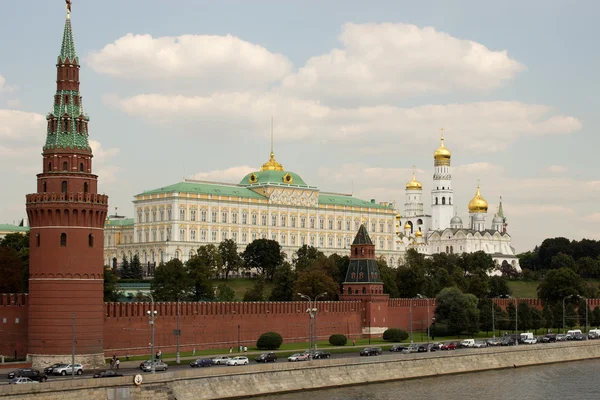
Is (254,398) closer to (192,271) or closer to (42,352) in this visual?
(42,352)

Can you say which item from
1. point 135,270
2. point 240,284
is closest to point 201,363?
point 240,284

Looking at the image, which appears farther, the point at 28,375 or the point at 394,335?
the point at 394,335

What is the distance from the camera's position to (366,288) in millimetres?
102438

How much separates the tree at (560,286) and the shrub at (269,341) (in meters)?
46.8

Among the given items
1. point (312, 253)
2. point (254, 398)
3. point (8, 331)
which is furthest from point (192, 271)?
point (254, 398)

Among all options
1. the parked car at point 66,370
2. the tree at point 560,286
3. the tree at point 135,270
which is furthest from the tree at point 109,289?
the tree at point 560,286

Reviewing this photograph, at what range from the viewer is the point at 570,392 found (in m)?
67.9

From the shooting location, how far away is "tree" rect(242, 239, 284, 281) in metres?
143

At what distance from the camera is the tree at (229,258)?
142375 mm

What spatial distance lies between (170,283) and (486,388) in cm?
4545

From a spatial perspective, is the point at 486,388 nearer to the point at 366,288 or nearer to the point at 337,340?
the point at 337,340

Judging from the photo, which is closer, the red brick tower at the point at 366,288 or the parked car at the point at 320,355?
the parked car at the point at 320,355

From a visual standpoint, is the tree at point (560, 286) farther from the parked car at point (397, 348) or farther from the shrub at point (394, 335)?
the parked car at point (397, 348)

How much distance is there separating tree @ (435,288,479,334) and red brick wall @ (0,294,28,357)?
141 feet
